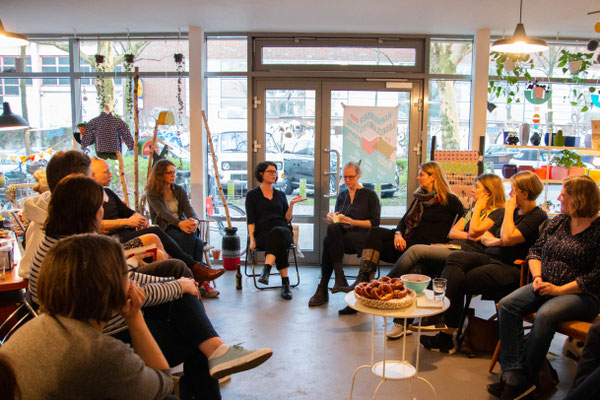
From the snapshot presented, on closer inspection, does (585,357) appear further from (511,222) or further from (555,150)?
(555,150)

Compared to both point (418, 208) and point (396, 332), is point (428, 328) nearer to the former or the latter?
point (396, 332)

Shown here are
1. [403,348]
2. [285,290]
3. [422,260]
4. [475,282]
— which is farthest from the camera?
[285,290]

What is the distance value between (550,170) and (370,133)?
196 centimetres

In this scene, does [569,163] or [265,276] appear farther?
[569,163]

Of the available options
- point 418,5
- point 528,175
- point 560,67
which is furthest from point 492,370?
point 560,67

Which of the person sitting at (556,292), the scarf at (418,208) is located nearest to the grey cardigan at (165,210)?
the scarf at (418,208)

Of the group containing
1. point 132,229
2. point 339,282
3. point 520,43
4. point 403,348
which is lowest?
point 339,282

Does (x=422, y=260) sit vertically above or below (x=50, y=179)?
below

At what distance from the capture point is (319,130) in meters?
5.97

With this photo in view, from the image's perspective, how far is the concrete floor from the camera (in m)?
2.92

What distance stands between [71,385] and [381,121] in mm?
5023

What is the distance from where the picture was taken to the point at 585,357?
2471 millimetres

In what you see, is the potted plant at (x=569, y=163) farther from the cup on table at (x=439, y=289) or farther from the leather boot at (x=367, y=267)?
the cup on table at (x=439, y=289)

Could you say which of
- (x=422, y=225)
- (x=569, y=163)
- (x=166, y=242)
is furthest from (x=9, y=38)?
(x=569, y=163)
